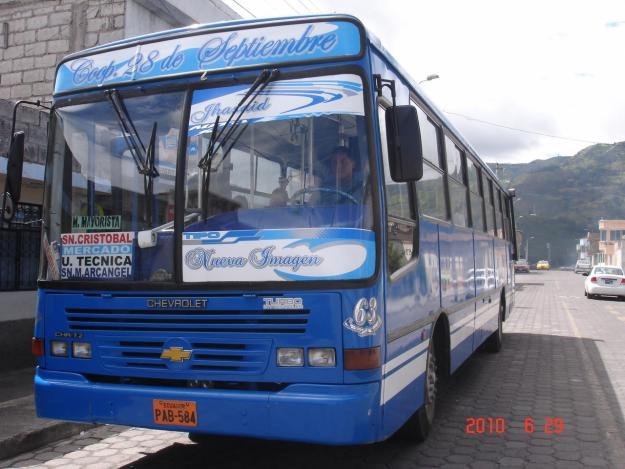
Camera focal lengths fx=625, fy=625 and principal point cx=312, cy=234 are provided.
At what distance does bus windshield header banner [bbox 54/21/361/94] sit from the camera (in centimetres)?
384

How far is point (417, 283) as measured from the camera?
4.52m

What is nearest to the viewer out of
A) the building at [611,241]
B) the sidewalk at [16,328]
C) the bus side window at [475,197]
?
the bus side window at [475,197]

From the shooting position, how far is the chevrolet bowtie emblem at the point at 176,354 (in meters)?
3.79

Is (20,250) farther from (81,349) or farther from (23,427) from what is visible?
(81,349)

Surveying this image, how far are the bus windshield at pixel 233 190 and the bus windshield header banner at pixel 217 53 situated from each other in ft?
0.55

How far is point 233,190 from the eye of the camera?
12.8 feet

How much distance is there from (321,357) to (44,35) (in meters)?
10.6

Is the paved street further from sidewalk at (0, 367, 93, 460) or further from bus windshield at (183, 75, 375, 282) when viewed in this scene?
bus windshield at (183, 75, 375, 282)

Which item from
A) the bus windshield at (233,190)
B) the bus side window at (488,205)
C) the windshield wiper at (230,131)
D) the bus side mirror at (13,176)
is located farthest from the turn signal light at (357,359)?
the bus side window at (488,205)

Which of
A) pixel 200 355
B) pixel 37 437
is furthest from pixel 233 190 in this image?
pixel 37 437

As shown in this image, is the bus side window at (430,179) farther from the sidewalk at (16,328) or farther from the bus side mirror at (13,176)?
the sidewalk at (16,328)

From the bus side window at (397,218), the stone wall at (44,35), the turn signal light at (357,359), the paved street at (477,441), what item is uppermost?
the stone wall at (44,35)

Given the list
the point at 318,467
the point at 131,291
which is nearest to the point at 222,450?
the point at 318,467

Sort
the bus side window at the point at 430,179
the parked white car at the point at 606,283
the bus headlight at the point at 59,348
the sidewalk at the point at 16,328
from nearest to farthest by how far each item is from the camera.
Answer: the bus headlight at the point at 59,348, the bus side window at the point at 430,179, the sidewalk at the point at 16,328, the parked white car at the point at 606,283
